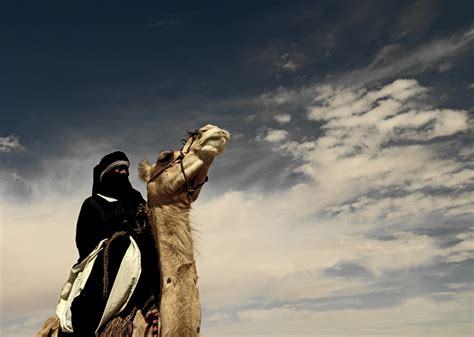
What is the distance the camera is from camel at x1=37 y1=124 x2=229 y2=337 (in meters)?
6.54

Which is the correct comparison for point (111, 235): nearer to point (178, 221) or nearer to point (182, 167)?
point (178, 221)

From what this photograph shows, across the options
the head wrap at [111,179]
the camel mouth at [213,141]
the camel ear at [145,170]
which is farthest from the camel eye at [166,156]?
the head wrap at [111,179]

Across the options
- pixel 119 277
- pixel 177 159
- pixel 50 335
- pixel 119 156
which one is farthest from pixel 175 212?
pixel 50 335

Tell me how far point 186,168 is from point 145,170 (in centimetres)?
87

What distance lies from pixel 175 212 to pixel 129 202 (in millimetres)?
1462

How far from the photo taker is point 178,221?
7117mm

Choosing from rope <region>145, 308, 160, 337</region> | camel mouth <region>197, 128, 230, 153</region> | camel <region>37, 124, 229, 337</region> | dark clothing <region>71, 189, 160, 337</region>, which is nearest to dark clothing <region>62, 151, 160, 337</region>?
dark clothing <region>71, 189, 160, 337</region>

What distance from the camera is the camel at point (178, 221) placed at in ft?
21.5

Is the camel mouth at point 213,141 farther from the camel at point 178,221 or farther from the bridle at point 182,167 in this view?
the bridle at point 182,167

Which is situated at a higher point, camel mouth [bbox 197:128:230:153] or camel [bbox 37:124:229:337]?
camel mouth [bbox 197:128:230:153]

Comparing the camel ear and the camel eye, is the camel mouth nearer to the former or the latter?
the camel eye

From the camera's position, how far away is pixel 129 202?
832 cm

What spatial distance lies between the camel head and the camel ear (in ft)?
0.06

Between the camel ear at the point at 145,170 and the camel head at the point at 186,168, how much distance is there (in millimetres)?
17
